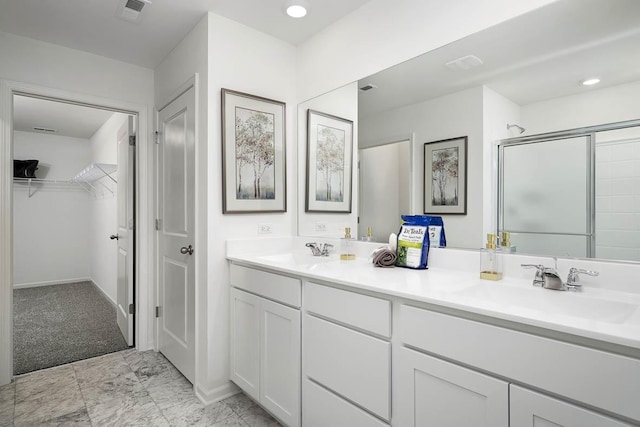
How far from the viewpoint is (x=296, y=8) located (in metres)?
2.00

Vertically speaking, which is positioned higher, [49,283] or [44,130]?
[44,130]

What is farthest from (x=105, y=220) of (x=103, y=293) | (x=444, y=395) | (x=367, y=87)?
(x=444, y=395)

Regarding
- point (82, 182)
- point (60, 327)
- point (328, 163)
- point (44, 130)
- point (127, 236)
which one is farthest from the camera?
point (82, 182)

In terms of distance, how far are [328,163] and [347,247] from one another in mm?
632

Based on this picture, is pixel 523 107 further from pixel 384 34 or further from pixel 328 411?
pixel 328 411

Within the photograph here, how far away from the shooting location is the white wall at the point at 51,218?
5.08 meters

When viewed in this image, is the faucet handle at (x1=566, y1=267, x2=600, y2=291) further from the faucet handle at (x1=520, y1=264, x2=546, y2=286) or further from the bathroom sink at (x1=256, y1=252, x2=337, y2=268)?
the bathroom sink at (x1=256, y1=252, x2=337, y2=268)

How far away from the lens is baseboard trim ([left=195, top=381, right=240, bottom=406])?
6.78 feet

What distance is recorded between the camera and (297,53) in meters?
2.51

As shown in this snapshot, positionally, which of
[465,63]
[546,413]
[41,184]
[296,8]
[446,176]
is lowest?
[546,413]

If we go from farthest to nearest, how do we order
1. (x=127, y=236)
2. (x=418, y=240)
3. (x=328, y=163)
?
(x=127, y=236) → (x=328, y=163) → (x=418, y=240)

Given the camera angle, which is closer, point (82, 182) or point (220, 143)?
point (220, 143)

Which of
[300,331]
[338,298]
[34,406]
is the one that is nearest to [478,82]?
[338,298]

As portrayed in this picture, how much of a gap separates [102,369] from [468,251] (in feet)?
8.86
